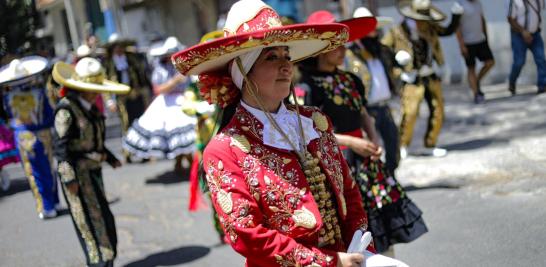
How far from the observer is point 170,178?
9344mm

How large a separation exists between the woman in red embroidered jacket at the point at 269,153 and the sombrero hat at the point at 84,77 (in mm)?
2734

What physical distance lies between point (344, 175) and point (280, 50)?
615 millimetres

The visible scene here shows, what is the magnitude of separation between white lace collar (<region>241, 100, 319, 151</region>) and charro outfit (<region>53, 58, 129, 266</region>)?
9.17 ft

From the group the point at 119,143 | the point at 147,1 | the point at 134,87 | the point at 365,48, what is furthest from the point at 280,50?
the point at 147,1

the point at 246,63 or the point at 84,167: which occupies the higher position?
the point at 246,63

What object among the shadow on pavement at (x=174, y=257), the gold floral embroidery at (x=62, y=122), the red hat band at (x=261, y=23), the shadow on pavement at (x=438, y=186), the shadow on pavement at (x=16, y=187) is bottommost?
the shadow on pavement at (x=16, y=187)

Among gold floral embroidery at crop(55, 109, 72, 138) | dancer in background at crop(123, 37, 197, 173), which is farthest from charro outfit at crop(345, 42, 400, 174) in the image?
dancer in background at crop(123, 37, 197, 173)

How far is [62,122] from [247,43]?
3048 mm

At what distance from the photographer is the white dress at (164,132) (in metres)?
8.88

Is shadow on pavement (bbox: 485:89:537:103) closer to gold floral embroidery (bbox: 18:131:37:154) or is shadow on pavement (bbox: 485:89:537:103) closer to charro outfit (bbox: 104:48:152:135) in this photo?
charro outfit (bbox: 104:48:152:135)

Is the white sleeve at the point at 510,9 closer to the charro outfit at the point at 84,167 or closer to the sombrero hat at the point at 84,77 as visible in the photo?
the sombrero hat at the point at 84,77

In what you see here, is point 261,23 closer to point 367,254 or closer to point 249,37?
point 249,37

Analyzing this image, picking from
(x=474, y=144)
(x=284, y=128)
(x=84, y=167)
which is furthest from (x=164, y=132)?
(x=284, y=128)

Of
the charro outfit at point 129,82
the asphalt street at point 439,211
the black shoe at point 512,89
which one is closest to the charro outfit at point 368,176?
the asphalt street at point 439,211
